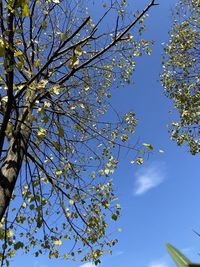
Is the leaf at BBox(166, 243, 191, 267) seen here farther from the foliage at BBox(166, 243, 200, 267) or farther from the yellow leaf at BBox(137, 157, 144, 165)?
the yellow leaf at BBox(137, 157, 144, 165)

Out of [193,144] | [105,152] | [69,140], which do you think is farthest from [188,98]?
[69,140]

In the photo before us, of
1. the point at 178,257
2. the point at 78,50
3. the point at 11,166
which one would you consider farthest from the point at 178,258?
the point at 11,166

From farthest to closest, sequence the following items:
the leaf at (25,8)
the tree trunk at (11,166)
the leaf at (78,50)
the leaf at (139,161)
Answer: the leaf at (139,161), the tree trunk at (11,166), the leaf at (78,50), the leaf at (25,8)

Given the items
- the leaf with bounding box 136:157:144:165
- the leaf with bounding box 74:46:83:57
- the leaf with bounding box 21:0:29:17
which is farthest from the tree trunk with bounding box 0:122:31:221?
the leaf with bounding box 21:0:29:17

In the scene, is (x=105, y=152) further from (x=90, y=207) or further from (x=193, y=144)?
(x=193, y=144)

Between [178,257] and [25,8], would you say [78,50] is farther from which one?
[178,257]

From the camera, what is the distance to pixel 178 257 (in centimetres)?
57

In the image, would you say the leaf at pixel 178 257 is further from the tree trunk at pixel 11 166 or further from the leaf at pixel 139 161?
the leaf at pixel 139 161

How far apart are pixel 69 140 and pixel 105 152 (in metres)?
1.33

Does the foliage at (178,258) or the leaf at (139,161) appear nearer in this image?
the foliage at (178,258)

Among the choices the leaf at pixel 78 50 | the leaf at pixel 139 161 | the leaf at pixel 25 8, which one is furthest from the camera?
the leaf at pixel 139 161

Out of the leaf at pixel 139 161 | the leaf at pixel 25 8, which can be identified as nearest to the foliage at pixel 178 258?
the leaf at pixel 25 8

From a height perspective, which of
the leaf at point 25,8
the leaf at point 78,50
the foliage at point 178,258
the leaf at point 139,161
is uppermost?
the leaf at point 78,50

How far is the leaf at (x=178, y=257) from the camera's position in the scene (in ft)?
1.84
